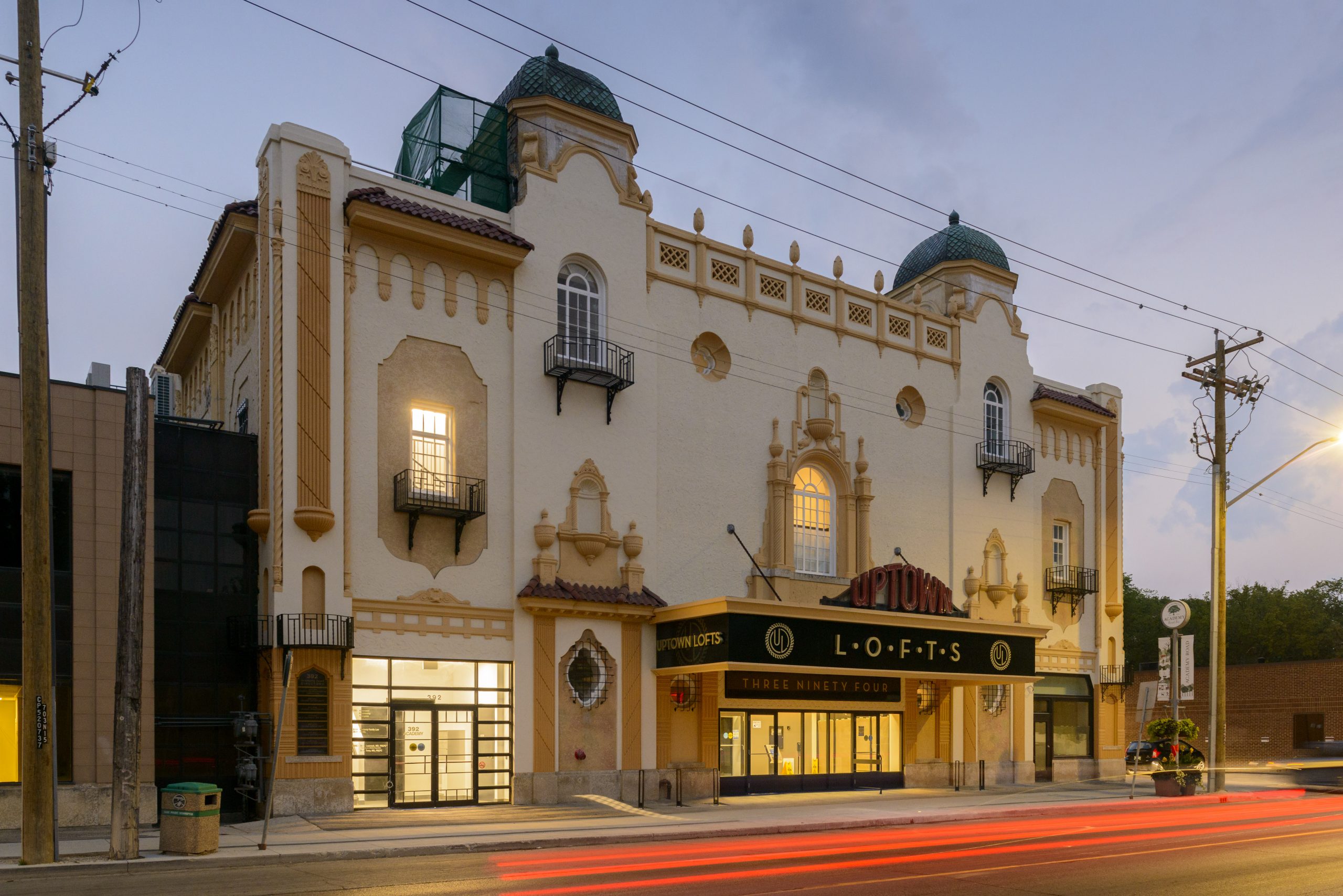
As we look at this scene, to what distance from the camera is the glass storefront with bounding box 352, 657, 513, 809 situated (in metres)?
23.7

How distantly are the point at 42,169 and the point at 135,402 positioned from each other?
3577 mm

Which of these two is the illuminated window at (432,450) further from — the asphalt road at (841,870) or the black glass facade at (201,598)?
the asphalt road at (841,870)

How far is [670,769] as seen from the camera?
27.4 meters

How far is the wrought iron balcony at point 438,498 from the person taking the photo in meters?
24.3

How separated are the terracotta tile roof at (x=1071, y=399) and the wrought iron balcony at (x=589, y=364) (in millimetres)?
15078

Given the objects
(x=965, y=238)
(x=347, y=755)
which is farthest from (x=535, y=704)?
(x=965, y=238)

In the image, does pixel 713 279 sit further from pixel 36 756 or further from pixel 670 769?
pixel 36 756

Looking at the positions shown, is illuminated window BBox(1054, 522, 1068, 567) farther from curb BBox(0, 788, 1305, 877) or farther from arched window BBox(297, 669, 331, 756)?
arched window BBox(297, 669, 331, 756)

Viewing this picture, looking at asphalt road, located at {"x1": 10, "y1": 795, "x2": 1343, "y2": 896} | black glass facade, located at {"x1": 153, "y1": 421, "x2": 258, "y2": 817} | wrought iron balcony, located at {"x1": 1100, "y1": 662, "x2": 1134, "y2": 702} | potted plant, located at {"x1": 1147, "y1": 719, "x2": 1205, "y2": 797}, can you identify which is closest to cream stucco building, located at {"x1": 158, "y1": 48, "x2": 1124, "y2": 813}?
black glass facade, located at {"x1": 153, "y1": 421, "x2": 258, "y2": 817}

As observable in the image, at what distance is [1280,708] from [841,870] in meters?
Result: 48.0

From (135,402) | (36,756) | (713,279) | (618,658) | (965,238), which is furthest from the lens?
(965,238)

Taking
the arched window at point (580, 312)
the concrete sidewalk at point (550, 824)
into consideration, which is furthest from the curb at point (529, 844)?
the arched window at point (580, 312)

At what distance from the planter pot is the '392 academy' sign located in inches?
166

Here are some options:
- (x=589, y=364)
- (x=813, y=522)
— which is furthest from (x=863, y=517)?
(x=589, y=364)
